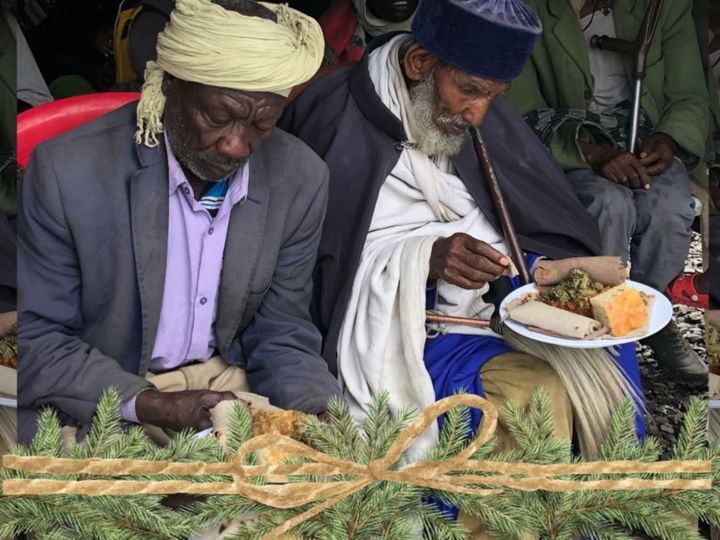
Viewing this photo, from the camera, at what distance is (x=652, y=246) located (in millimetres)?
3258

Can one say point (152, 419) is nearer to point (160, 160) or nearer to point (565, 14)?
point (160, 160)

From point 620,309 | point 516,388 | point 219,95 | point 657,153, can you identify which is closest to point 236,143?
point 219,95

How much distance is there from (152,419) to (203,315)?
0.29 m

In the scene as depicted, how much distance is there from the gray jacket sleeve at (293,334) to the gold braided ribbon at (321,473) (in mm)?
278

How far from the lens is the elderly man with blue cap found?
3113 mm

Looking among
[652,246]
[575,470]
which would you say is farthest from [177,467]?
[652,246]

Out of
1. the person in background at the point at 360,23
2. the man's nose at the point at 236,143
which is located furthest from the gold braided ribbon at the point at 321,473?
the person in background at the point at 360,23

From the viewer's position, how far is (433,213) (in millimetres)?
3316

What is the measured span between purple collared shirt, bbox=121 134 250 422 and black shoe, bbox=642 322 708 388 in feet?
3.74

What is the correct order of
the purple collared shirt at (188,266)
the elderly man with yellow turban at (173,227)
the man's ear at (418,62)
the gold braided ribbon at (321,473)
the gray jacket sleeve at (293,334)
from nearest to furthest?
the gold braided ribbon at (321,473) → the elderly man with yellow turban at (173,227) → the purple collared shirt at (188,266) → the gray jacket sleeve at (293,334) → the man's ear at (418,62)

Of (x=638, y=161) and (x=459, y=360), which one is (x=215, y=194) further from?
(x=638, y=161)

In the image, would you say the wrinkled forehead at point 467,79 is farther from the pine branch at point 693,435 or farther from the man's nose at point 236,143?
the pine branch at point 693,435

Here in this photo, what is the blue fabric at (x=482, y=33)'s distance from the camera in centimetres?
310

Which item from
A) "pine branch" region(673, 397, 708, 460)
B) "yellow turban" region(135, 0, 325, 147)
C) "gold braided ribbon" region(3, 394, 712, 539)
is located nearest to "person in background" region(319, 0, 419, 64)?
"yellow turban" region(135, 0, 325, 147)
